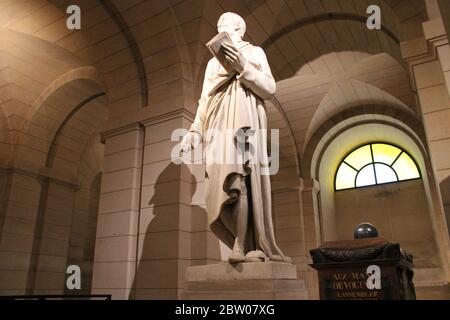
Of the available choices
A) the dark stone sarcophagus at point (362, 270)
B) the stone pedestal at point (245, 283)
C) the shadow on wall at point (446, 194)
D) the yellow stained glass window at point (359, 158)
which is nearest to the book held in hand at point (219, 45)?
the stone pedestal at point (245, 283)

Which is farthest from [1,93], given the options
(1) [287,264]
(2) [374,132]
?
(2) [374,132]

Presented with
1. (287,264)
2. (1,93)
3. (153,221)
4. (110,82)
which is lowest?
(287,264)

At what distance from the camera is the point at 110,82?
640 centimetres

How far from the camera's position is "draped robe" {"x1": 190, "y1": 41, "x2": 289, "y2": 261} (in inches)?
109

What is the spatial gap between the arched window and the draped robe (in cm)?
936

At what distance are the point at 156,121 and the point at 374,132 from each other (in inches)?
316

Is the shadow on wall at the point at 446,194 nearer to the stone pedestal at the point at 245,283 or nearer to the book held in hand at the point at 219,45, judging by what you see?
the stone pedestal at the point at 245,283

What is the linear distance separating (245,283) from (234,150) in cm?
99

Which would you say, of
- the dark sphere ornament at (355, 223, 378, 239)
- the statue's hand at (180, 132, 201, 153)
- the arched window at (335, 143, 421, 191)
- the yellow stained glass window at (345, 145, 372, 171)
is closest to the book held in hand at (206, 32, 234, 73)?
the statue's hand at (180, 132, 201, 153)

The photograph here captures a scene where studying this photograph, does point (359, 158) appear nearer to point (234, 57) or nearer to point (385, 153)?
point (385, 153)

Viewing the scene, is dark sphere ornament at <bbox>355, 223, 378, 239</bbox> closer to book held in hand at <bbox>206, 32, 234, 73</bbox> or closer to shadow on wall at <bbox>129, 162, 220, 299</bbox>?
shadow on wall at <bbox>129, 162, 220, 299</bbox>

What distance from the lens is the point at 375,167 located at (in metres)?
11.5

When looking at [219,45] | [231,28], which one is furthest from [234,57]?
[231,28]

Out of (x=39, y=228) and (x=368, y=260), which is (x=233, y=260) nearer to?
(x=368, y=260)
